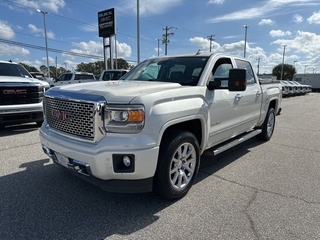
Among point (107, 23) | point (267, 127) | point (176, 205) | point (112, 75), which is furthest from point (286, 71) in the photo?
point (176, 205)

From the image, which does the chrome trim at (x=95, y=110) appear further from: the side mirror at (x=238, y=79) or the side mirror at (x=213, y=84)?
the side mirror at (x=238, y=79)

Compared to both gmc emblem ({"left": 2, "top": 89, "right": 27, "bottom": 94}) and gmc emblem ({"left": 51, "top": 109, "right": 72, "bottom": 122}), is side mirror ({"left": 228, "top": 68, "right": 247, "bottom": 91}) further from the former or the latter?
gmc emblem ({"left": 2, "top": 89, "right": 27, "bottom": 94})

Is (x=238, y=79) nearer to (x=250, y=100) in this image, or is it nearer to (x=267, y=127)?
(x=250, y=100)

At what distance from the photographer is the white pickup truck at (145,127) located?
2.63 m

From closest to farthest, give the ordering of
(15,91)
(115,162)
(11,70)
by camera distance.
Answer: (115,162)
(15,91)
(11,70)

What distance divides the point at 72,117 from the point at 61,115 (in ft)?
Result: 0.83

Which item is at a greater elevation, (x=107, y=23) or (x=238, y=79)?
(x=107, y=23)

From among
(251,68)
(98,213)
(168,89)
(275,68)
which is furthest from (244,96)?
A: (275,68)

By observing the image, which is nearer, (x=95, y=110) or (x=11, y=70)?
(x=95, y=110)

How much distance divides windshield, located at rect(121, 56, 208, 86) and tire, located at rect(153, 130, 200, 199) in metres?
0.90

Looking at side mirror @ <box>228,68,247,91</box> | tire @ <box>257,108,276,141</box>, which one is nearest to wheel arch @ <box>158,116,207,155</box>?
side mirror @ <box>228,68,247,91</box>

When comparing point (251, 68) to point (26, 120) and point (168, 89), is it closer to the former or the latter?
point (168, 89)

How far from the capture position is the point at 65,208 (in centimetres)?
301

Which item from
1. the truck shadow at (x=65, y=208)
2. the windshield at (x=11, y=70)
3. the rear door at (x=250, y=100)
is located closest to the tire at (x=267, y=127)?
the rear door at (x=250, y=100)
